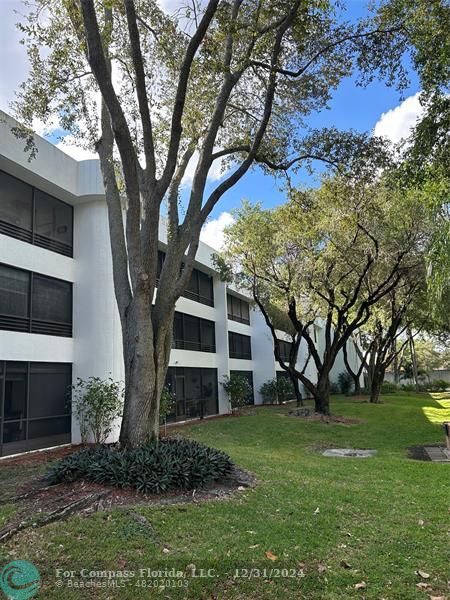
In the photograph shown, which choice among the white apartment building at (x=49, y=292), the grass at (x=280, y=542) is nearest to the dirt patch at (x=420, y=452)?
the grass at (x=280, y=542)

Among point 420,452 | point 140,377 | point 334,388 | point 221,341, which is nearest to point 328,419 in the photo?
point 420,452

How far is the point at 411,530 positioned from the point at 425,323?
91.4ft

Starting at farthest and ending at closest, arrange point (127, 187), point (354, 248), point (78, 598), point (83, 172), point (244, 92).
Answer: point (354, 248) < point (83, 172) < point (244, 92) < point (127, 187) < point (78, 598)

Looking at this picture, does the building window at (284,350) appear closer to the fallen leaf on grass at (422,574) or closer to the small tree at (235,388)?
the small tree at (235,388)

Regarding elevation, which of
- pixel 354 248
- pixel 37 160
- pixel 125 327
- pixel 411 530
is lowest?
pixel 411 530

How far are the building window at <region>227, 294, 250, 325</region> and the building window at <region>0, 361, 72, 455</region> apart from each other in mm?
14515

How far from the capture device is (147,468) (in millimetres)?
6203

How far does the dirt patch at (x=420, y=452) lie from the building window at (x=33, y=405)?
8773 millimetres

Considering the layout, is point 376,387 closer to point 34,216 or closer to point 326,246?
point 326,246

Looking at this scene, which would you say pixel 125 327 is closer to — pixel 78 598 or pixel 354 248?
pixel 78 598

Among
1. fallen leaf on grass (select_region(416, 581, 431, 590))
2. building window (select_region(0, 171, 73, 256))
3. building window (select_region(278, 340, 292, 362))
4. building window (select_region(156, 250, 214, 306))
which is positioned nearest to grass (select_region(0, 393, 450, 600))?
fallen leaf on grass (select_region(416, 581, 431, 590))

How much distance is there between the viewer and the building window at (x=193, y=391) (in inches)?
704

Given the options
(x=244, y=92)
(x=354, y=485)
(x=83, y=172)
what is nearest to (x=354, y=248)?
(x=244, y=92)

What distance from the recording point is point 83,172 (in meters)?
12.9
